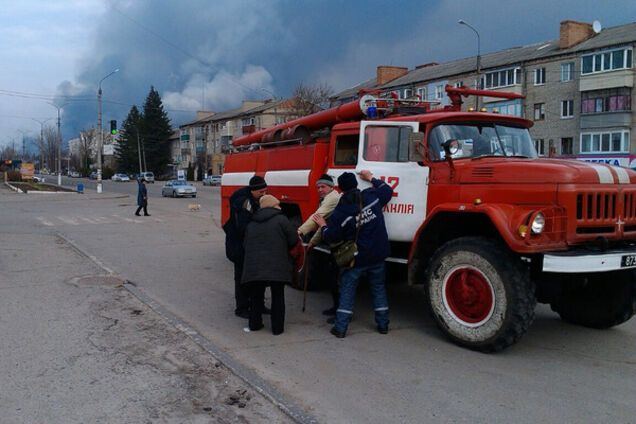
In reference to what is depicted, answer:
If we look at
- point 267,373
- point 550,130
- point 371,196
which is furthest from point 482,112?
point 550,130

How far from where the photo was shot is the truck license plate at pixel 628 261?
18.2ft

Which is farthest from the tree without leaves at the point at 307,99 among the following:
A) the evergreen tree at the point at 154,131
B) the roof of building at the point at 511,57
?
the evergreen tree at the point at 154,131

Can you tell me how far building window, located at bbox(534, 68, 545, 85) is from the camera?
50.8m

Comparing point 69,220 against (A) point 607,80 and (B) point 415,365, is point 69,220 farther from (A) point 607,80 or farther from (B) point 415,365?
(A) point 607,80

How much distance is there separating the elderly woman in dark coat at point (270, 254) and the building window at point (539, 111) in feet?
162

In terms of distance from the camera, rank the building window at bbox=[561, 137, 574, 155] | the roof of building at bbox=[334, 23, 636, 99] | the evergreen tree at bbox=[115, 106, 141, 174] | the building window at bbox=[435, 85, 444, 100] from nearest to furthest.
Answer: the roof of building at bbox=[334, 23, 636, 99]
the building window at bbox=[561, 137, 574, 155]
the building window at bbox=[435, 85, 444, 100]
the evergreen tree at bbox=[115, 106, 141, 174]

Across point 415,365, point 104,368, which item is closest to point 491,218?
point 415,365

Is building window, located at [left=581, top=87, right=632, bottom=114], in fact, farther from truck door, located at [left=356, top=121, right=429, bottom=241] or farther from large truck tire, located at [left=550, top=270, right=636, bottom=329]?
truck door, located at [left=356, top=121, right=429, bottom=241]

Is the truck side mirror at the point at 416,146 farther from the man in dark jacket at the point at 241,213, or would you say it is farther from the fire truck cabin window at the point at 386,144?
the man in dark jacket at the point at 241,213

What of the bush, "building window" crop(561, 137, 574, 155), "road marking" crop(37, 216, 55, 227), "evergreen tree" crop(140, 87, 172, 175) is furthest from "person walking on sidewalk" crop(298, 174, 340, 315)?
"evergreen tree" crop(140, 87, 172, 175)

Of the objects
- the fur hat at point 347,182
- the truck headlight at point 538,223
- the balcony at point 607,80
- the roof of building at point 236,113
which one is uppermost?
the roof of building at point 236,113

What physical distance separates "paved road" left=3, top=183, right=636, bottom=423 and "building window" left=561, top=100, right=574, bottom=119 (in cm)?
4522

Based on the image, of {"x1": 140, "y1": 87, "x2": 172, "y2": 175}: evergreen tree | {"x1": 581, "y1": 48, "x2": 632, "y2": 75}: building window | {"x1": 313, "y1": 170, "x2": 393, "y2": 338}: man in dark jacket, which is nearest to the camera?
{"x1": 313, "y1": 170, "x2": 393, "y2": 338}: man in dark jacket

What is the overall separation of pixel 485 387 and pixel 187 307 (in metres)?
4.32
